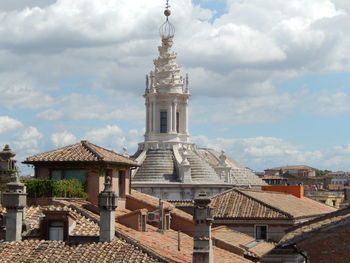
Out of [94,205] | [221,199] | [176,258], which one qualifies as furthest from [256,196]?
[176,258]

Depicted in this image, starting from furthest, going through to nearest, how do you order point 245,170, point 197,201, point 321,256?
point 245,170, point 197,201, point 321,256

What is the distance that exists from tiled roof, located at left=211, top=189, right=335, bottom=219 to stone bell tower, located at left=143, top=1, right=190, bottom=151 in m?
33.6

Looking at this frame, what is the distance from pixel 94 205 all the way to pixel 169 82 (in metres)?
54.7

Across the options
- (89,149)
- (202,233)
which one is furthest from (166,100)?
(202,233)

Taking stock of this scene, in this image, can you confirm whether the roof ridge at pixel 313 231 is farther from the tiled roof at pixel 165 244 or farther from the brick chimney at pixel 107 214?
the brick chimney at pixel 107 214

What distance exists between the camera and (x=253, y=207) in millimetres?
48625

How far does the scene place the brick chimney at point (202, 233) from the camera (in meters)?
26.5

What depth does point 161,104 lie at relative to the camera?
87688 millimetres

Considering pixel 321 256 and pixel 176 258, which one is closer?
pixel 321 256

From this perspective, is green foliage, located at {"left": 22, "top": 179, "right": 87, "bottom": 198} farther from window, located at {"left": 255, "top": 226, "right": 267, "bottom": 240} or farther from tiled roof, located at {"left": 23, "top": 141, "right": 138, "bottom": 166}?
window, located at {"left": 255, "top": 226, "right": 267, "bottom": 240}

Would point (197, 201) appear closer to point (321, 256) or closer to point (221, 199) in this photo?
point (321, 256)

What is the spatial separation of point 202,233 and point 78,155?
10072mm

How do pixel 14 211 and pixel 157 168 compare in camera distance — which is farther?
pixel 157 168

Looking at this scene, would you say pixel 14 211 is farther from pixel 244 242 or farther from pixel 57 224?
pixel 244 242
